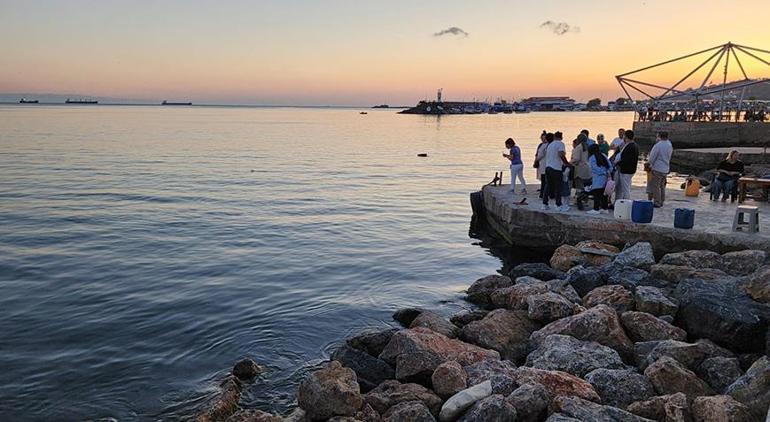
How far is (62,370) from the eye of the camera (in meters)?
8.20

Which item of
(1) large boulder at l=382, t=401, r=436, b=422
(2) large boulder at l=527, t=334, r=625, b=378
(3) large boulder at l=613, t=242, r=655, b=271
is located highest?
(3) large boulder at l=613, t=242, r=655, b=271

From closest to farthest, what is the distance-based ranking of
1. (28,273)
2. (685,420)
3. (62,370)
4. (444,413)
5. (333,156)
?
1. (685,420)
2. (444,413)
3. (62,370)
4. (28,273)
5. (333,156)

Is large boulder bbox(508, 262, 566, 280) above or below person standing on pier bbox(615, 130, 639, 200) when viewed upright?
below

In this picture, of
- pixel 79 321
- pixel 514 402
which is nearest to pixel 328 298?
pixel 79 321

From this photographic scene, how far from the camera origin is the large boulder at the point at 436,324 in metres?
8.71

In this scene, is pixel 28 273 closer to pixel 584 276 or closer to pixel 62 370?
pixel 62 370

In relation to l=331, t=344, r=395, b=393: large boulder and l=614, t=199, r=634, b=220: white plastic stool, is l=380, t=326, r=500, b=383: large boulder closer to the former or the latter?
l=331, t=344, r=395, b=393: large boulder

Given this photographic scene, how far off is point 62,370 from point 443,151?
45.4m

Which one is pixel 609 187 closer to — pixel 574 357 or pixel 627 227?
pixel 627 227

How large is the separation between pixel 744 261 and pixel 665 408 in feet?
19.5

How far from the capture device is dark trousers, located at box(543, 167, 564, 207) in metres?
13.9

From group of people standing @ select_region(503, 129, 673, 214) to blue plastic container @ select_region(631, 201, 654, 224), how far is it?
1.21 meters

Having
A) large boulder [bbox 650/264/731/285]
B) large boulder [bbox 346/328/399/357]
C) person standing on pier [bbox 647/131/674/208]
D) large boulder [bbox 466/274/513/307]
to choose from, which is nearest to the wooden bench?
person standing on pier [bbox 647/131/674/208]

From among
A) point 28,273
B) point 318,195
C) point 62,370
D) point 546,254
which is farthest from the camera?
point 318,195
